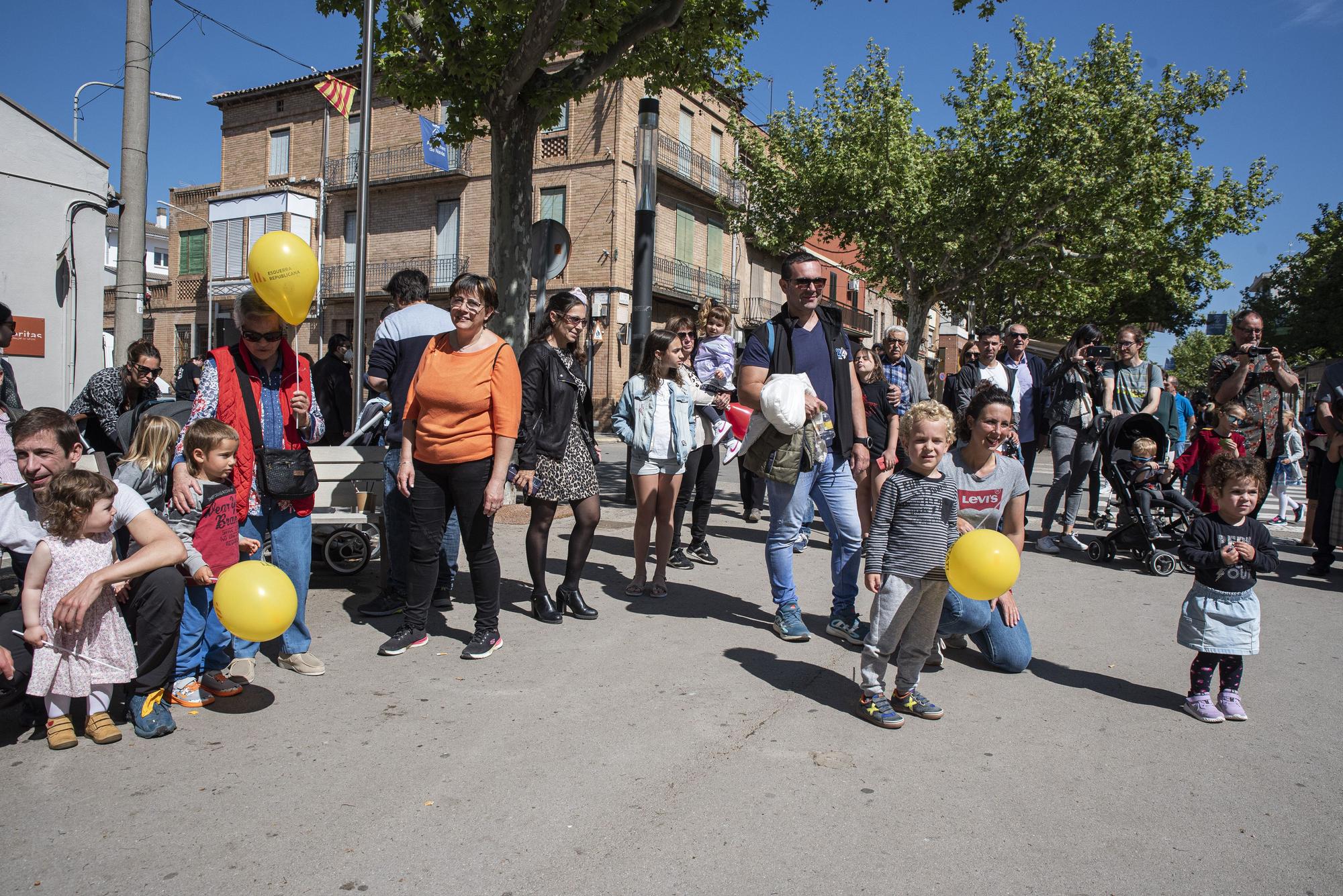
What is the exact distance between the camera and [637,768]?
3254 mm

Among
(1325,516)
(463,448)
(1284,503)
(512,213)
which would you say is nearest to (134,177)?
(512,213)

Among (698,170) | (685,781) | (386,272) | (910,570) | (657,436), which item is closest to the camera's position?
(685,781)

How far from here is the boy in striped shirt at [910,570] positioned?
12.2 feet

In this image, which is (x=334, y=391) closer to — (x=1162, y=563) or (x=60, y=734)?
(x=60, y=734)

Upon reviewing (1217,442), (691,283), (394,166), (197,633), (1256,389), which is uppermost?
(394,166)

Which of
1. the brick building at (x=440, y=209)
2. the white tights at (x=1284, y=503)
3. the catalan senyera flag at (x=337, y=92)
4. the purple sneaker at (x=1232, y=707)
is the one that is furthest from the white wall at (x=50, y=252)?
the brick building at (x=440, y=209)

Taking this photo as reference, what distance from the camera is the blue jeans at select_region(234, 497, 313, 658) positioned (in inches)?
166

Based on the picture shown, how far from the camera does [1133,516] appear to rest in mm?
7156

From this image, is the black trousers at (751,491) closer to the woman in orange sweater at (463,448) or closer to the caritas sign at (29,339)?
the woman in orange sweater at (463,448)

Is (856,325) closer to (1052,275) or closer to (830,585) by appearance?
(1052,275)

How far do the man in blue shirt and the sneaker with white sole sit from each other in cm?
268

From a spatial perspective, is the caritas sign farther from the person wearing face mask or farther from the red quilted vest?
the red quilted vest

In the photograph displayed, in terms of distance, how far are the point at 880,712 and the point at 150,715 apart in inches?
117

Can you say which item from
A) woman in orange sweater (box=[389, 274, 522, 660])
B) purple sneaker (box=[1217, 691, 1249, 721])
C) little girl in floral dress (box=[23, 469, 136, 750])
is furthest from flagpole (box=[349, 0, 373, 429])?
purple sneaker (box=[1217, 691, 1249, 721])
